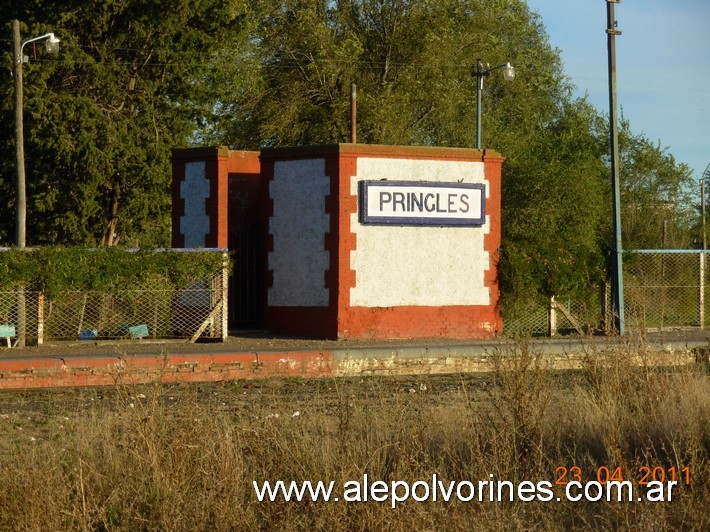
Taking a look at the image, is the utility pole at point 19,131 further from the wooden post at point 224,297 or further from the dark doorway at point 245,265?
the wooden post at point 224,297

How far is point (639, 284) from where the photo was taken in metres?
26.4

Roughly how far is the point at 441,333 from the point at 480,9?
30.9 meters

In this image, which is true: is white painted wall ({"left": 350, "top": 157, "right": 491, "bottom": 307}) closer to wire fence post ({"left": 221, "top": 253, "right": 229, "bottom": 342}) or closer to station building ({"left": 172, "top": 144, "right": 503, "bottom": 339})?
station building ({"left": 172, "top": 144, "right": 503, "bottom": 339})

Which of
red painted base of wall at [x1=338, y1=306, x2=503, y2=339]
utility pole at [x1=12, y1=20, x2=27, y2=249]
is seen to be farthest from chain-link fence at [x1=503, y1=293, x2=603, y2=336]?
Result: utility pole at [x1=12, y1=20, x2=27, y2=249]

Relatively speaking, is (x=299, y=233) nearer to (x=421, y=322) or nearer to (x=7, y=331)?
(x=421, y=322)

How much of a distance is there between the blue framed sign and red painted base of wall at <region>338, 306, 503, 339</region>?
5.61ft

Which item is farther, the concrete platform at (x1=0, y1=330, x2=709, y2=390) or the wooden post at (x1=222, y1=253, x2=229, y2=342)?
the wooden post at (x1=222, y1=253, x2=229, y2=342)

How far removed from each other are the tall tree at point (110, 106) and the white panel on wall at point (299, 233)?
51.5 feet

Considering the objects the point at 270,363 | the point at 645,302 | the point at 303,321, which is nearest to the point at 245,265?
the point at 303,321

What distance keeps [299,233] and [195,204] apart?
2.57m

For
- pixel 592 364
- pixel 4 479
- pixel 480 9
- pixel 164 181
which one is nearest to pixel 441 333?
pixel 592 364

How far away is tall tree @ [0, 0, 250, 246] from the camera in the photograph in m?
37.7

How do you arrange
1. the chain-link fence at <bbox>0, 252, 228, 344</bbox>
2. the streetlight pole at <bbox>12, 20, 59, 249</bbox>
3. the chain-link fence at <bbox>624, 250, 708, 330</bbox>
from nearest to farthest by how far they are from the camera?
the chain-link fence at <bbox>0, 252, 228, 344</bbox>
the chain-link fence at <bbox>624, 250, 708, 330</bbox>
the streetlight pole at <bbox>12, 20, 59, 249</bbox>

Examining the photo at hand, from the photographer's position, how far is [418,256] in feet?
76.5
